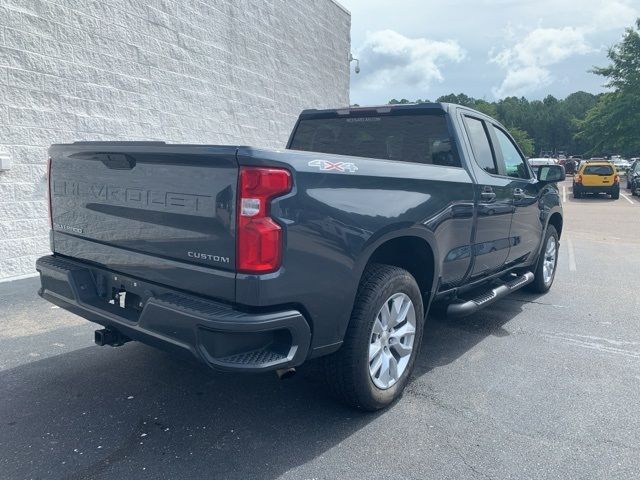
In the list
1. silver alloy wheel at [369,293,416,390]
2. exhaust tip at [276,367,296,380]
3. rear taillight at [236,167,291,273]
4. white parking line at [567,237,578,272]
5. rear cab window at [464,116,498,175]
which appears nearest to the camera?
rear taillight at [236,167,291,273]

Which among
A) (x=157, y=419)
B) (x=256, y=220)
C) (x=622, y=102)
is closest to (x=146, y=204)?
(x=256, y=220)

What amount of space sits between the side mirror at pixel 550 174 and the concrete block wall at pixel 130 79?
215 inches

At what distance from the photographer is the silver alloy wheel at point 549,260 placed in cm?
621

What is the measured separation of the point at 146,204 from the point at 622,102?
42014mm

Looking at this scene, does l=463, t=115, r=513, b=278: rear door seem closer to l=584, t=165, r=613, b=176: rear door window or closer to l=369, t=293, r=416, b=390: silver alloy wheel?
l=369, t=293, r=416, b=390: silver alloy wheel

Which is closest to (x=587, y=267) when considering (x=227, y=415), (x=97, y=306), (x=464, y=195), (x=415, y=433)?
(x=464, y=195)

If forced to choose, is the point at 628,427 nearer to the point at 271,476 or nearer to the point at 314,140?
the point at 271,476

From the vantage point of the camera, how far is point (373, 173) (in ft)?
9.93

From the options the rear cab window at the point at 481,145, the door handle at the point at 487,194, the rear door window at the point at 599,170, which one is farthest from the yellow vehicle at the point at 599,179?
the door handle at the point at 487,194

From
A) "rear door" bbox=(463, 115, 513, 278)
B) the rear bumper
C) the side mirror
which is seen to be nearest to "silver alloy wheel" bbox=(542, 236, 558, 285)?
the side mirror

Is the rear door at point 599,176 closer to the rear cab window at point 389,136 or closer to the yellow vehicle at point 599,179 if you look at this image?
the yellow vehicle at point 599,179

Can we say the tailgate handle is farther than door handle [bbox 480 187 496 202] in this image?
No

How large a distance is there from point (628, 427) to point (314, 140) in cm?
319

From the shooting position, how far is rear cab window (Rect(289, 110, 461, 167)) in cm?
416
